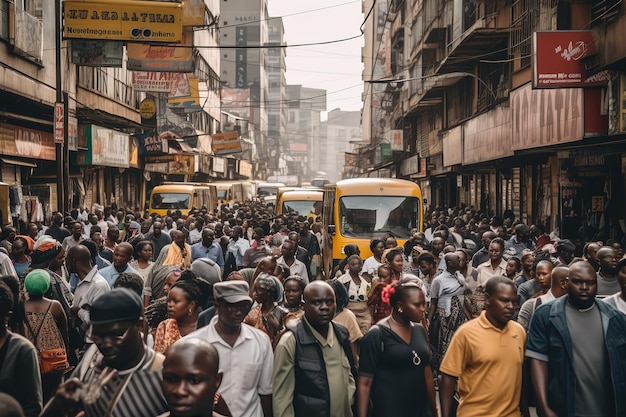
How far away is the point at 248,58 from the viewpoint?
491 feet

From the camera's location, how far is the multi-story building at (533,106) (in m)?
15.5

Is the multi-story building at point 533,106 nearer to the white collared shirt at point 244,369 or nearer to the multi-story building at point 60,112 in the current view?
the multi-story building at point 60,112

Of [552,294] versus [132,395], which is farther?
[552,294]

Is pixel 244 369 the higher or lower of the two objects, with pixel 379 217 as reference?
lower

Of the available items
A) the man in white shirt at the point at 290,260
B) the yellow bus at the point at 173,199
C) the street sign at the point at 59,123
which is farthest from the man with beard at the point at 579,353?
the yellow bus at the point at 173,199

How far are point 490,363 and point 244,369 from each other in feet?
5.24

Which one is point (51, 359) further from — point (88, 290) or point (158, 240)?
point (158, 240)

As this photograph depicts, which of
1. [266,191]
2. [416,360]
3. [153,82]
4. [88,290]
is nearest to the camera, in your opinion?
[416,360]

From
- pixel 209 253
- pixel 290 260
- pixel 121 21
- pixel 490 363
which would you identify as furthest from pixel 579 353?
pixel 121 21

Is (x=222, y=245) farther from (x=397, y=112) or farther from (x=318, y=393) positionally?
(x=397, y=112)

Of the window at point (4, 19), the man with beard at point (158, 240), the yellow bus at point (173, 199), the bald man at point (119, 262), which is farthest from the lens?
the yellow bus at point (173, 199)

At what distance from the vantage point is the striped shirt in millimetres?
3922

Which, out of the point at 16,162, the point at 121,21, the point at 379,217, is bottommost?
the point at 379,217

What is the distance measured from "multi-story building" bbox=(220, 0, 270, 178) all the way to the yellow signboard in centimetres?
11695
